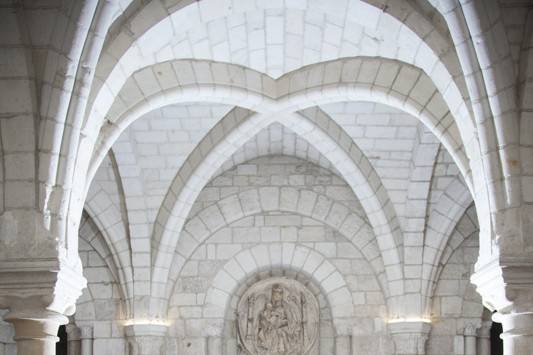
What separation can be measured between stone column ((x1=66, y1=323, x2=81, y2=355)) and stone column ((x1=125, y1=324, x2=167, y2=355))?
0.72m

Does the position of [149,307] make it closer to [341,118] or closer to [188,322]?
[188,322]

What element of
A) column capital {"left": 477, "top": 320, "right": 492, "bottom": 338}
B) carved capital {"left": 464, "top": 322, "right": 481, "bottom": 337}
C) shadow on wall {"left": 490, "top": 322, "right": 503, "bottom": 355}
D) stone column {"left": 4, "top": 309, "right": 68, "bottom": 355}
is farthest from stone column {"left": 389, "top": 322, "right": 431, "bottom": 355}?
stone column {"left": 4, "top": 309, "right": 68, "bottom": 355}

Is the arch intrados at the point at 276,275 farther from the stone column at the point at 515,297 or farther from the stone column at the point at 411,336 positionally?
the stone column at the point at 515,297

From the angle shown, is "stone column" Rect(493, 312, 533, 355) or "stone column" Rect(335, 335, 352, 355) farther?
"stone column" Rect(335, 335, 352, 355)

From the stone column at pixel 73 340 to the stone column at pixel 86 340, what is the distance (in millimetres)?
115

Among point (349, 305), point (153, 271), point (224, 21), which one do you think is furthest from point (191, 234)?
point (224, 21)

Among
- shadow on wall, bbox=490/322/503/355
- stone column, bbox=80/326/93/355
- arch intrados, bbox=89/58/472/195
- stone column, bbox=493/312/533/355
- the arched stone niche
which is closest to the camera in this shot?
stone column, bbox=493/312/533/355

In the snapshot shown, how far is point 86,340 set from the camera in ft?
34.7

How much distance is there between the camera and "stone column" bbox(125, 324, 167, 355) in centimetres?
1022

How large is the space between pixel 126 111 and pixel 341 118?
261 centimetres

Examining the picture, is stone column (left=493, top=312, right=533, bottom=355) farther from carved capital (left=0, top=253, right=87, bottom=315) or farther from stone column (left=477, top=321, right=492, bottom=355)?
stone column (left=477, top=321, right=492, bottom=355)

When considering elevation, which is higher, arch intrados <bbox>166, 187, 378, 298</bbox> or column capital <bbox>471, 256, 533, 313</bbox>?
arch intrados <bbox>166, 187, 378, 298</bbox>

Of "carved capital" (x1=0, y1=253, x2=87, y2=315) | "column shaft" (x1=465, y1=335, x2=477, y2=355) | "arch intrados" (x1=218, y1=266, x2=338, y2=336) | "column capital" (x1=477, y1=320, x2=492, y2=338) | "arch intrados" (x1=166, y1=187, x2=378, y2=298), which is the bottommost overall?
"column shaft" (x1=465, y1=335, x2=477, y2=355)

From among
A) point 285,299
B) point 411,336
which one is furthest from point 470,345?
point 285,299
